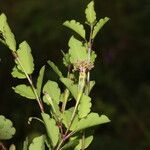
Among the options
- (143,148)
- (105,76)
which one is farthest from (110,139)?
(105,76)

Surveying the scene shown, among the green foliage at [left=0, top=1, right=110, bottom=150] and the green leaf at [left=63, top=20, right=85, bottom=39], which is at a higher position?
the green leaf at [left=63, top=20, right=85, bottom=39]

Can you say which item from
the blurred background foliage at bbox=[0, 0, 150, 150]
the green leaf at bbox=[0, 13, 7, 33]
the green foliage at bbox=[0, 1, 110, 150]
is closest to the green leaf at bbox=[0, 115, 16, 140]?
A: the green foliage at bbox=[0, 1, 110, 150]

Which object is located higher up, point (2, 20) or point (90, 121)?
point (2, 20)

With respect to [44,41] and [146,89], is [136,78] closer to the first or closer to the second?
[146,89]

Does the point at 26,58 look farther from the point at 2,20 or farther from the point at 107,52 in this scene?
the point at 107,52

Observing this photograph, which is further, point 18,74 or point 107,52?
point 107,52

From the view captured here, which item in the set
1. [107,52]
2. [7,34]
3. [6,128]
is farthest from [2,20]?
[107,52]

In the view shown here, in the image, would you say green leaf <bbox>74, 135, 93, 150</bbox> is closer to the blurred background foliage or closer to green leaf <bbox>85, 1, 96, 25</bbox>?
green leaf <bbox>85, 1, 96, 25</bbox>
